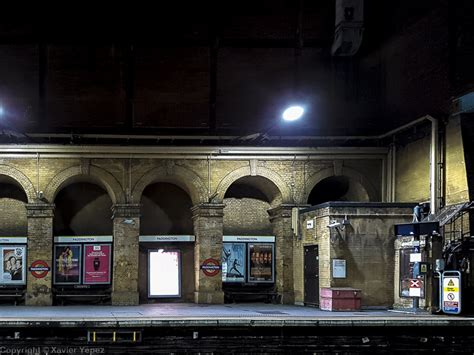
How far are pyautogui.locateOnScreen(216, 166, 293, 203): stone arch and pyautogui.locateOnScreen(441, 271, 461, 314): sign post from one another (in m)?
8.02

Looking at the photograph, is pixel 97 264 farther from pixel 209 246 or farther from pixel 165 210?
pixel 209 246

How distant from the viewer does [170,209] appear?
3278 cm

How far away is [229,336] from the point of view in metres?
19.9

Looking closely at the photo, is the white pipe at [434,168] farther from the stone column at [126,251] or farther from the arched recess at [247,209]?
the stone column at [126,251]

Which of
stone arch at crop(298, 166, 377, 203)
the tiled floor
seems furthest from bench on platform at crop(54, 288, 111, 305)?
stone arch at crop(298, 166, 377, 203)

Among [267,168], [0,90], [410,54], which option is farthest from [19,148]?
[410,54]

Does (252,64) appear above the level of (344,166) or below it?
above

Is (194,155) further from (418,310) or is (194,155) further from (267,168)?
(418,310)

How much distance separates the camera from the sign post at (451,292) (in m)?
23.8

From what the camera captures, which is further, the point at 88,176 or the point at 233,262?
the point at 233,262

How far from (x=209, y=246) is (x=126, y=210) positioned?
10.6 feet

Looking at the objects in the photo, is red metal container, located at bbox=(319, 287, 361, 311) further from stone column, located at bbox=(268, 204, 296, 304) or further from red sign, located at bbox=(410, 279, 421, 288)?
stone column, located at bbox=(268, 204, 296, 304)

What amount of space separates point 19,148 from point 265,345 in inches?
548

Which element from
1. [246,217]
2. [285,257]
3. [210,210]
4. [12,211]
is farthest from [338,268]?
[12,211]
